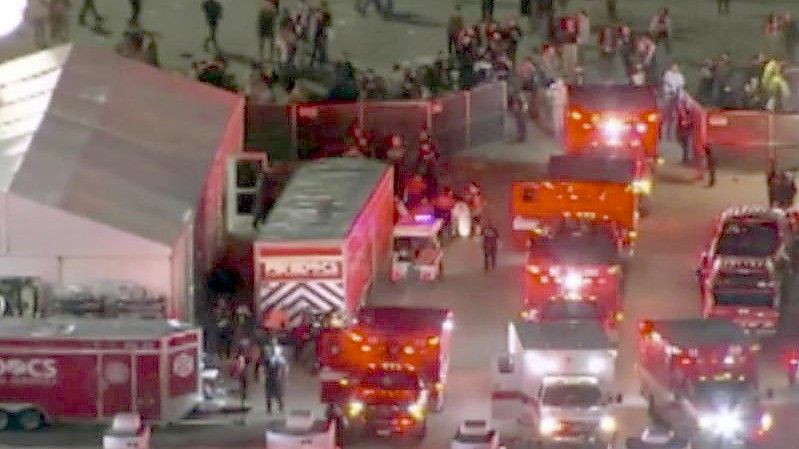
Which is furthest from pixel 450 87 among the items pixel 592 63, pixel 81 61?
pixel 81 61

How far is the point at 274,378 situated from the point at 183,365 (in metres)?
1.49

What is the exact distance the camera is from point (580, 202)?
53.2 meters

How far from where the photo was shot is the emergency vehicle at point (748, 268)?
49.2 metres

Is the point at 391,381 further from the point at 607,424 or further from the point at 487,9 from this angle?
the point at 487,9

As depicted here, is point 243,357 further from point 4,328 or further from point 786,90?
point 786,90

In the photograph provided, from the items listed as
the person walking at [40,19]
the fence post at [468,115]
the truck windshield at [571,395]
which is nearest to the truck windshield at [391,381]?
the truck windshield at [571,395]

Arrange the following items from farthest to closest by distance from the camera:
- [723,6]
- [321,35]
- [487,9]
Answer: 1. [723,6]
2. [487,9]
3. [321,35]

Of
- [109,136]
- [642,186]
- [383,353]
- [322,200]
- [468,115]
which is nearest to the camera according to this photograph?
[383,353]

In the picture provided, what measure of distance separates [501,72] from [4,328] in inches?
752

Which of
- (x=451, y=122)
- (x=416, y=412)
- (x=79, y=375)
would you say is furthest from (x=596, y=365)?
(x=451, y=122)

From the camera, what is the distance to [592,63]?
65.4 m

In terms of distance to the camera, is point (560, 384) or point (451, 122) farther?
point (451, 122)

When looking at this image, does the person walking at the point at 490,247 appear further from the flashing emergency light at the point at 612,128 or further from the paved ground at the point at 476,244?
the flashing emergency light at the point at 612,128

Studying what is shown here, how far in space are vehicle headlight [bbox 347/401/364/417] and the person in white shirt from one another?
61.9 feet
